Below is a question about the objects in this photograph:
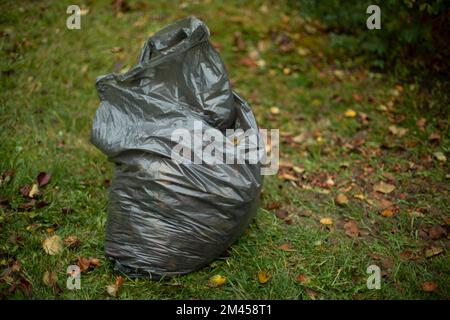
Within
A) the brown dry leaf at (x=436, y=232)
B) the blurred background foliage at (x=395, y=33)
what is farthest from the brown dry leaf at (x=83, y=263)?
the blurred background foliage at (x=395, y=33)

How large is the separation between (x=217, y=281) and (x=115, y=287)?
19.6 inches

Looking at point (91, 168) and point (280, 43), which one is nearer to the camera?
point (91, 168)

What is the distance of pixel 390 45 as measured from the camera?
12.6ft

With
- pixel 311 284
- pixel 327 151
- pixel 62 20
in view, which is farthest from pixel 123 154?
pixel 62 20

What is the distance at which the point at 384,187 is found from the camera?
270cm

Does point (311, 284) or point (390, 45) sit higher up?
point (390, 45)

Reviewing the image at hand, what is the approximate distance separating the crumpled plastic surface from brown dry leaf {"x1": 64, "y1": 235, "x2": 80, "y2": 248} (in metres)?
0.22

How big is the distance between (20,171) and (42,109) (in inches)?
29.4

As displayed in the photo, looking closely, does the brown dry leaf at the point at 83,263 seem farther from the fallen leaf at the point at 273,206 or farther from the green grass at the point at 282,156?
the fallen leaf at the point at 273,206

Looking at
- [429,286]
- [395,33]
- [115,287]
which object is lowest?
[429,286]

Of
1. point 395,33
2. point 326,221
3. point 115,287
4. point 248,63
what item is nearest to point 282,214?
point 326,221

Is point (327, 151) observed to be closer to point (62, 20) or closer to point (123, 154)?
point (123, 154)

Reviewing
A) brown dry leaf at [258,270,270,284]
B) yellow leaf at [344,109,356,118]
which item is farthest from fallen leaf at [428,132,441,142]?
brown dry leaf at [258,270,270,284]

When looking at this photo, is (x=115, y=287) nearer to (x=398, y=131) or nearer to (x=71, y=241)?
(x=71, y=241)
